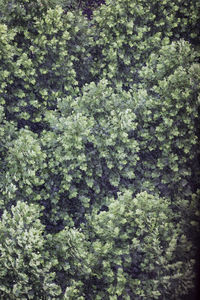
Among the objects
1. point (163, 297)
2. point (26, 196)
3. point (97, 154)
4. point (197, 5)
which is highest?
point (197, 5)

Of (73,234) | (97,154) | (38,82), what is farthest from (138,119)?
(73,234)

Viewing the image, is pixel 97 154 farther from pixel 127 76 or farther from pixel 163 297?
pixel 163 297

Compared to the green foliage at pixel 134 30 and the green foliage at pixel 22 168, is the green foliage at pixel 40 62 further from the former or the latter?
the green foliage at pixel 22 168

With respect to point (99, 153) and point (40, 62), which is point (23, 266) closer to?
point (99, 153)

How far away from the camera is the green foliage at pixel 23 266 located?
543 centimetres

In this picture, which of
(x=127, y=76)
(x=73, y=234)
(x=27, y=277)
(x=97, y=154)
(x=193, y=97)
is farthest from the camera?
(x=127, y=76)

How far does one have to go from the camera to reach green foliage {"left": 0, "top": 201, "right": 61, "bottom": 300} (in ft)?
17.8

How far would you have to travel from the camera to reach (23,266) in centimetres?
548

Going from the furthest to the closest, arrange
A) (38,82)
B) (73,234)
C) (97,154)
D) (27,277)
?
(38,82), (97,154), (73,234), (27,277)

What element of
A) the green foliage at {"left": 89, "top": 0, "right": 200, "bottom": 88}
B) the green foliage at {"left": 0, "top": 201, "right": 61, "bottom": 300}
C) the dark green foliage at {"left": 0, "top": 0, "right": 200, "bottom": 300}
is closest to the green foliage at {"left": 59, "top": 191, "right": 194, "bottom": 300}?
the dark green foliage at {"left": 0, "top": 0, "right": 200, "bottom": 300}

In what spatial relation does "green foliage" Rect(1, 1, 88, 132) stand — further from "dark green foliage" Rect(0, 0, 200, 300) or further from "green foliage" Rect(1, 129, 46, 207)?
"green foliage" Rect(1, 129, 46, 207)

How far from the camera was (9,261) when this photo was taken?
5.58 m

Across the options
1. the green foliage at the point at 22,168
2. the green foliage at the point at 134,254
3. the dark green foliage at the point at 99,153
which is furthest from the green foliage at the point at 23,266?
the green foliage at the point at 22,168

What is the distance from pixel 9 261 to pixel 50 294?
1031 millimetres
